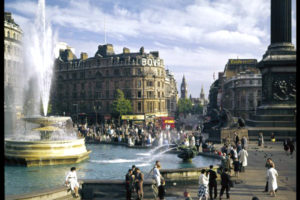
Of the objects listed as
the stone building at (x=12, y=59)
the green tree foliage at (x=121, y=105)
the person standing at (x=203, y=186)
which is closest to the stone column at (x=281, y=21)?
the person standing at (x=203, y=186)

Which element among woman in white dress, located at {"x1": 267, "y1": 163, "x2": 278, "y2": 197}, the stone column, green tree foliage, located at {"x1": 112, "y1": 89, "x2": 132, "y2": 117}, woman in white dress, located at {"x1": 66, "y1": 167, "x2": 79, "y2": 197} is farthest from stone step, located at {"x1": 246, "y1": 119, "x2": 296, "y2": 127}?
green tree foliage, located at {"x1": 112, "y1": 89, "x2": 132, "y2": 117}

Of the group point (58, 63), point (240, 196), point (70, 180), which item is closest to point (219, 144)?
point (240, 196)

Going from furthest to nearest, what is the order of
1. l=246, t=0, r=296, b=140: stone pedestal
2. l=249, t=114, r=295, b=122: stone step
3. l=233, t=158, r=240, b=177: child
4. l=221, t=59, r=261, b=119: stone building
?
l=221, t=59, r=261, b=119: stone building < l=246, t=0, r=296, b=140: stone pedestal < l=249, t=114, r=295, b=122: stone step < l=233, t=158, r=240, b=177: child

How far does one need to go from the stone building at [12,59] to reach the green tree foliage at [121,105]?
2066 centimetres

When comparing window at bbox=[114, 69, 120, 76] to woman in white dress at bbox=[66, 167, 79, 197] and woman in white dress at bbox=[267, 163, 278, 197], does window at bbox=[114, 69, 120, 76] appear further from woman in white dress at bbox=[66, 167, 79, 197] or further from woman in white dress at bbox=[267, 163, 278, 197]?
woman in white dress at bbox=[267, 163, 278, 197]

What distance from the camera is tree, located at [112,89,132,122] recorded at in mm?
68625

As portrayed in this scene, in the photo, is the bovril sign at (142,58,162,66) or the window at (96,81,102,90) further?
the window at (96,81,102,90)

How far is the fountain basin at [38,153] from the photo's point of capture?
17.7 m

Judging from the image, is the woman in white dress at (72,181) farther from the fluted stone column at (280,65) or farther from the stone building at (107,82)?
the stone building at (107,82)

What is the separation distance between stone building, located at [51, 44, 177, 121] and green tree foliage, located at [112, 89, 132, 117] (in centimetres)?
302

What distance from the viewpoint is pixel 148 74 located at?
72.4 m

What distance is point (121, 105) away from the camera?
6875cm

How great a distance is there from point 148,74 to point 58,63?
27621 millimetres

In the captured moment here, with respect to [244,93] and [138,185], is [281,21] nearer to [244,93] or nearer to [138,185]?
[138,185]
